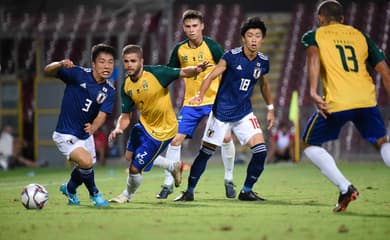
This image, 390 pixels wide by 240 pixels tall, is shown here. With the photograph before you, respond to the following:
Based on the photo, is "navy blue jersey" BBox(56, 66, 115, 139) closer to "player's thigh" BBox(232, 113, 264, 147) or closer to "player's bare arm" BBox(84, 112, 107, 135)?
"player's bare arm" BBox(84, 112, 107, 135)

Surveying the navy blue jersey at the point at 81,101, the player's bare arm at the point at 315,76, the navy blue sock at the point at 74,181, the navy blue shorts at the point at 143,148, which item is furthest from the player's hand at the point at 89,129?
the player's bare arm at the point at 315,76

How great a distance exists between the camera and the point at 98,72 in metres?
10.1

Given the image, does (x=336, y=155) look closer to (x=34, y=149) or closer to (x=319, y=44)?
(x=34, y=149)

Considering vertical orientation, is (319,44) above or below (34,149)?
above

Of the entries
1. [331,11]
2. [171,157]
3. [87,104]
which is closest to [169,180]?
[171,157]

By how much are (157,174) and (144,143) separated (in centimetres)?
717

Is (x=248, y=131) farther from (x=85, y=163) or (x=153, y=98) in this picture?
(x=85, y=163)

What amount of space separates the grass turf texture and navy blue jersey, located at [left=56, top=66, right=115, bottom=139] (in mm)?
872

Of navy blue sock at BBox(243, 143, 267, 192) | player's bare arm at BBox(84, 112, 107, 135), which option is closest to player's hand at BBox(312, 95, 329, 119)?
navy blue sock at BBox(243, 143, 267, 192)

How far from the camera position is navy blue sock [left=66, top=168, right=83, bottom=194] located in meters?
10.1

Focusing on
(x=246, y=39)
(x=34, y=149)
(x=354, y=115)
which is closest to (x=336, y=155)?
(x=34, y=149)

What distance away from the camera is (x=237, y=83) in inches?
418

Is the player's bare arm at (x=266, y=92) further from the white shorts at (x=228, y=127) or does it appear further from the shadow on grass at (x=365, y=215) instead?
the shadow on grass at (x=365, y=215)

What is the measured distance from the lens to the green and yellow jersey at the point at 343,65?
8.62 meters
